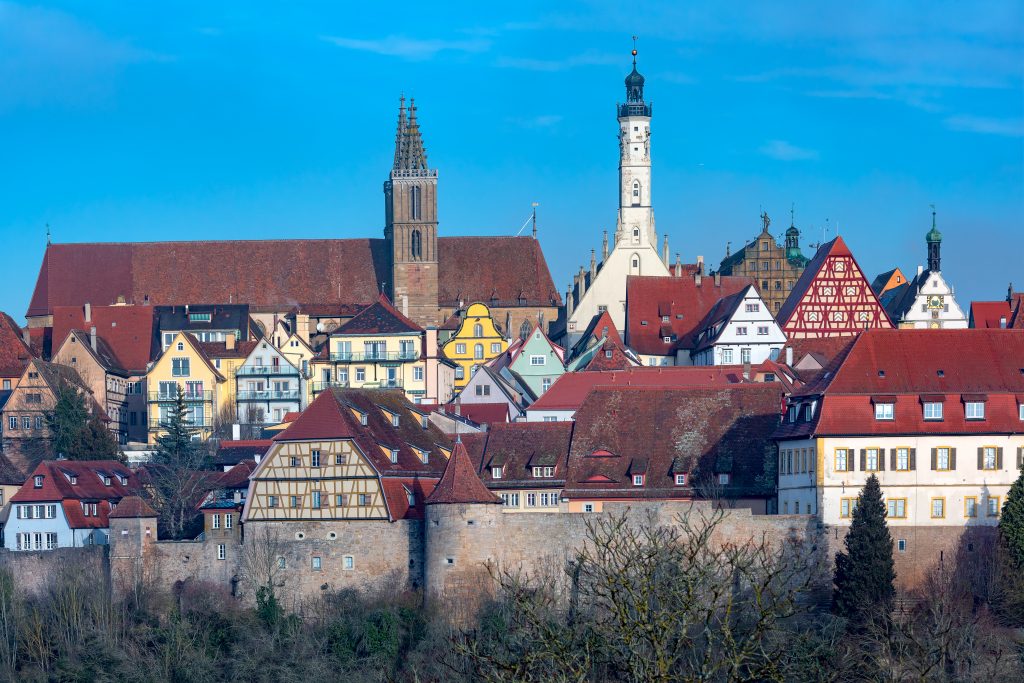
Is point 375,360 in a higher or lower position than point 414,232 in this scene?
lower

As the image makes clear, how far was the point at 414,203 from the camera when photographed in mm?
118375

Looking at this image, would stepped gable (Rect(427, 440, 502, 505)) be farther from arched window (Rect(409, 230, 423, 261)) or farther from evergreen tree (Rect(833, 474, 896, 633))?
arched window (Rect(409, 230, 423, 261))

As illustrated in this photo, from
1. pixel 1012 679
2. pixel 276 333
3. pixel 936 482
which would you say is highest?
pixel 276 333

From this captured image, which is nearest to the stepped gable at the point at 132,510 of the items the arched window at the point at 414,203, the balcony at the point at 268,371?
the balcony at the point at 268,371

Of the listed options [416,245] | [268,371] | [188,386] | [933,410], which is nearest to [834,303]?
[268,371]

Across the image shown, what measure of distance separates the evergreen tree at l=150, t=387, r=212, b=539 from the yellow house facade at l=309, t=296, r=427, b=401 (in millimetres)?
7192

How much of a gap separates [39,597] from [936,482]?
29.4 metres

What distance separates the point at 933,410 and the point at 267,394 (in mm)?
42953

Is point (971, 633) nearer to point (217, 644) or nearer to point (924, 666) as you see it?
point (924, 666)

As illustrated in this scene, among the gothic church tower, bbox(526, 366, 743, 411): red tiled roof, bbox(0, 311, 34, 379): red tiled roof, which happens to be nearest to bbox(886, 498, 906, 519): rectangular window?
bbox(526, 366, 743, 411): red tiled roof

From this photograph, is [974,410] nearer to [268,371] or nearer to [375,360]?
[375,360]

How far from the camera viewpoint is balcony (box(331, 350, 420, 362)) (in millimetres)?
101875

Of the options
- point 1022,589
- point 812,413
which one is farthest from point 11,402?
point 1022,589

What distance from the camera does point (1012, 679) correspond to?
187ft
